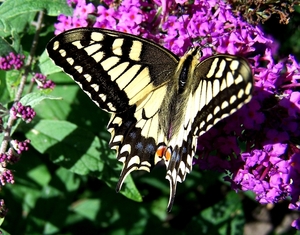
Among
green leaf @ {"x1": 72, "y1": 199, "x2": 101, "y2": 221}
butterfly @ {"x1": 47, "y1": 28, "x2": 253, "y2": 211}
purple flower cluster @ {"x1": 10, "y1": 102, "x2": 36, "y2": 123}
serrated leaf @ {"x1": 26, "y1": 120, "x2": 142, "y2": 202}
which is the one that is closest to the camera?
butterfly @ {"x1": 47, "y1": 28, "x2": 253, "y2": 211}

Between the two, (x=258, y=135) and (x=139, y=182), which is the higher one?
(x=258, y=135)

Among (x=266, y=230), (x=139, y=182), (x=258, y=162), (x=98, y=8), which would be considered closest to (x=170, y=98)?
(x=258, y=162)

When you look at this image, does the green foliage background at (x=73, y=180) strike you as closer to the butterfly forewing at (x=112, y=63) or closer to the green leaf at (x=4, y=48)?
the green leaf at (x=4, y=48)

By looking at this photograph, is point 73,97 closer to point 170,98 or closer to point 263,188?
point 170,98

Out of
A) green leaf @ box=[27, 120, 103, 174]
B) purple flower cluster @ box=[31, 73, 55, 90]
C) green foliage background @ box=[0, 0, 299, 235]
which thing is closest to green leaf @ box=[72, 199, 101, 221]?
green foliage background @ box=[0, 0, 299, 235]

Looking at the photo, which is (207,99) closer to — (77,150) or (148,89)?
(148,89)

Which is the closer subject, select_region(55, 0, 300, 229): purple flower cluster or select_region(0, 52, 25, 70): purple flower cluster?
select_region(55, 0, 300, 229): purple flower cluster

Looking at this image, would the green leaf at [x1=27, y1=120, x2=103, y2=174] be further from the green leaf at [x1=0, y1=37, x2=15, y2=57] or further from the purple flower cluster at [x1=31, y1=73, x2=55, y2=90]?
the green leaf at [x1=0, y1=37, x2=15, y2=57]

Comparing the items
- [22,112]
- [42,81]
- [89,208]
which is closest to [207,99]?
[22,112]
